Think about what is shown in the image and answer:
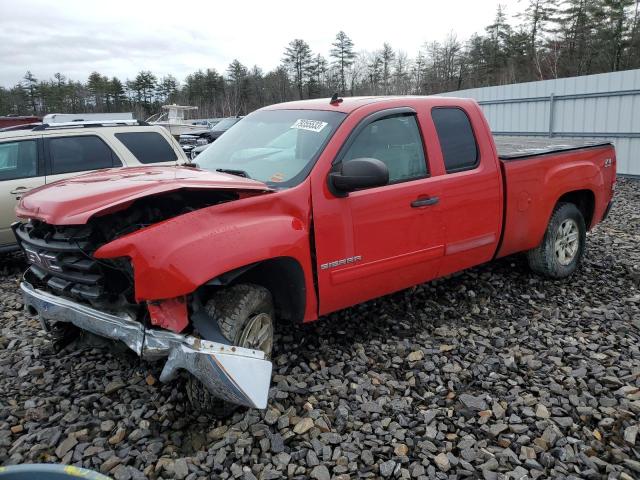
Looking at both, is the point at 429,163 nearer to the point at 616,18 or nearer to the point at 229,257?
the point at 229,257

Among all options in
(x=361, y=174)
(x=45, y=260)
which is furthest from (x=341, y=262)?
(x=45, y=260)

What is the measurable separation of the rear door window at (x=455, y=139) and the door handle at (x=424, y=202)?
34 centimetres

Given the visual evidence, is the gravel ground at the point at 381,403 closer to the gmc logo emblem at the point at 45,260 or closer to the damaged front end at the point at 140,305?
the damaged front end at the point at 140,305

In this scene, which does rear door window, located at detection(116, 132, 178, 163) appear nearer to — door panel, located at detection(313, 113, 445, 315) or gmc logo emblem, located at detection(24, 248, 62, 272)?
gmc logo emblem, located at detection(24, 248, 62, 272)

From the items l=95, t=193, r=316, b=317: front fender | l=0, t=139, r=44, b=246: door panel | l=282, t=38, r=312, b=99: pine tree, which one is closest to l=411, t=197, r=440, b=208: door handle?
l=95, t=193, r=316, b=317: front fender

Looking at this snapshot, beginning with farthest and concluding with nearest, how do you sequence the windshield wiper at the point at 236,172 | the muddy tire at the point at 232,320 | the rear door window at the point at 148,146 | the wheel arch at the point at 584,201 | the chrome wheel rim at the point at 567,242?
Answer: the rear door window at the point at 148,146 < the wheel arch at the point at 584,201 < the chrome wheel rim at the point at 567,242 < the windshield wiper at the point at 236,172 < the muddy tire at the point at 232,320

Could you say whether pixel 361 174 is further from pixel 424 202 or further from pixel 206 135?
pixel 206 135

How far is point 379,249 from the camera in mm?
3605

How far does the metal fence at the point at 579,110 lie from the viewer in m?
11.4

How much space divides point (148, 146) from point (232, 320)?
464 cm

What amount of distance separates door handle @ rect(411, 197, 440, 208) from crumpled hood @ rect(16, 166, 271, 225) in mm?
1210

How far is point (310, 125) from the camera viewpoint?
12.1 ft

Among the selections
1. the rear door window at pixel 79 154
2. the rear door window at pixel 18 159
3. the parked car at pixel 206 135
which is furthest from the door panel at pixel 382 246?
the parked car at pixel 206 135

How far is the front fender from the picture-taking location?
253 cm
